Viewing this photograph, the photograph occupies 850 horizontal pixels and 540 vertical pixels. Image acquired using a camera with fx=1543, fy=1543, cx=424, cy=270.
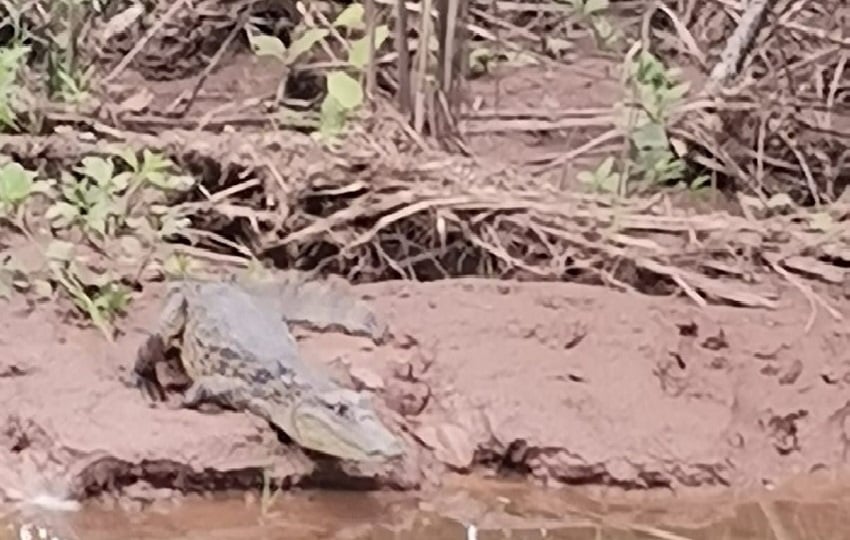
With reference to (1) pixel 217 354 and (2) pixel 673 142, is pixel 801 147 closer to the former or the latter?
(2) pixel 673 142

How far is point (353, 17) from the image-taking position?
125 inches

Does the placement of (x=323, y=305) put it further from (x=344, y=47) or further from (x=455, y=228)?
(x=344, y=47)

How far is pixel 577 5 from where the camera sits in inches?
133

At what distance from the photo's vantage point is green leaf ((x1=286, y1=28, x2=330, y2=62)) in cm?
324

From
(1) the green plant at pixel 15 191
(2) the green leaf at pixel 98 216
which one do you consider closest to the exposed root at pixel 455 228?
(2) the green leaf at pixel 98 216

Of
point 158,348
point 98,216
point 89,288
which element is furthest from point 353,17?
point 158,348

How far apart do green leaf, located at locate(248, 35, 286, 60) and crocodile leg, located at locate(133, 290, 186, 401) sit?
90 cm

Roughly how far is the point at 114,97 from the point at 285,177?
530 mm

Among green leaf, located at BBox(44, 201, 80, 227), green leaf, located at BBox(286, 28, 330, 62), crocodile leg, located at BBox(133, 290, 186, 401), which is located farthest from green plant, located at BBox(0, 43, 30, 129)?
crocodile leg, located at BBox(133, 290, 186, 401)

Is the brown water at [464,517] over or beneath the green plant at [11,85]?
beneath

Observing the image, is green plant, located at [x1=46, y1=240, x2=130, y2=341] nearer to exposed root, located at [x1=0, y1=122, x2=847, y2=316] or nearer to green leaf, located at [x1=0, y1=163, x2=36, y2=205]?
green leaf, located at [x1=0, y1=163, x2=36, y2=205]

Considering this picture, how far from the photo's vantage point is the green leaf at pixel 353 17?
318 cm

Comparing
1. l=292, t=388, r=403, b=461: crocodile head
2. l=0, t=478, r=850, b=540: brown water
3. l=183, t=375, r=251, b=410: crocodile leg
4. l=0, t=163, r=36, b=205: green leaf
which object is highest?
l=0, t=163, r=36, b=205: green leaf

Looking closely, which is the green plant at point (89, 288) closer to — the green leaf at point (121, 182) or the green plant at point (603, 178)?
the green leaf at point (121, 182)
